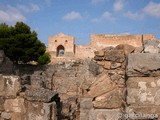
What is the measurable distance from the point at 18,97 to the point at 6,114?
382 mm

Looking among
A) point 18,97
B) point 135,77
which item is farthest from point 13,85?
point 135,77

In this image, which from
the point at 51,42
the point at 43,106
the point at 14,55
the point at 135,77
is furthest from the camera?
the point at 51,42

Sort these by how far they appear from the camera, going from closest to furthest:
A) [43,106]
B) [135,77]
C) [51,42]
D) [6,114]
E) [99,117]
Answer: [135,77]
[99,117]
[43,106]
[6,114]
[51,42]

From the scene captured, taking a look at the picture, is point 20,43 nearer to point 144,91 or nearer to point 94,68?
point 94,68

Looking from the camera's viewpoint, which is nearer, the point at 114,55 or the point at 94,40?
the point at 114,55

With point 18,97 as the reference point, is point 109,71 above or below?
above

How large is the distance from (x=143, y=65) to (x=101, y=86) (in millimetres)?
816

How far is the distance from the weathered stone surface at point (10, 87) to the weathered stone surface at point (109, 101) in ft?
5.37

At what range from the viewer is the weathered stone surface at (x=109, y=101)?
13.5 feet

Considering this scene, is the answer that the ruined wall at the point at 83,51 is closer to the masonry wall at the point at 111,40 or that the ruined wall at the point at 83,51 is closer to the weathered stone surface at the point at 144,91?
the masonry wall at the point at 111,40

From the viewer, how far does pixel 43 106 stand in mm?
4461

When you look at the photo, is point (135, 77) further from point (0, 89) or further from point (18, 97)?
point (0, 89)

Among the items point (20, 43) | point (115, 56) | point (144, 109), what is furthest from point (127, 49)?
point (20, 43)

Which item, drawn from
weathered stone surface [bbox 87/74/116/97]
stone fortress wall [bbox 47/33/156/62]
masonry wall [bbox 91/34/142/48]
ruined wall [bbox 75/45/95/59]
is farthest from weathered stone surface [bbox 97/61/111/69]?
masonry wall [bbox 91/34/142/48]
